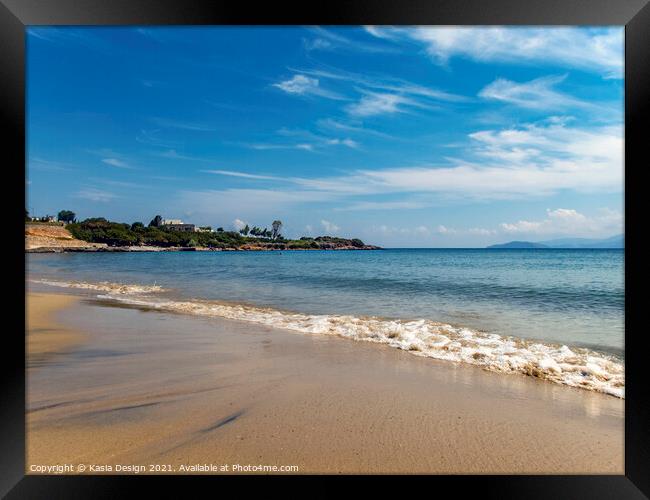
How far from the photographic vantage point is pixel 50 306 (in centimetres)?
634

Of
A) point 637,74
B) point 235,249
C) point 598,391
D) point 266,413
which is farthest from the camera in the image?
point 235,249

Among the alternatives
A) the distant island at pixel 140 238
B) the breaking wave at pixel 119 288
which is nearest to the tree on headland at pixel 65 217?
the distant island at pixel 140 238

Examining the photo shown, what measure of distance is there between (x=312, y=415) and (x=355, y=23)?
7.84 ft

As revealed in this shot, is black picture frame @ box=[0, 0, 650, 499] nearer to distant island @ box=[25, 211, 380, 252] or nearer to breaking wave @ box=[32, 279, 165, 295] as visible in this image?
breaking wave @ box=[32, 279, 165, 295]

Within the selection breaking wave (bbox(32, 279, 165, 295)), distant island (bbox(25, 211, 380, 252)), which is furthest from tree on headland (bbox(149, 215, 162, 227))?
breaking wave (bbox(32, 279, 165, 295))

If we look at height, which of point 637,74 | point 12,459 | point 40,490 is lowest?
point 40,490

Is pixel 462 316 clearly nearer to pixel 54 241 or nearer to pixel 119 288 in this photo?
pixel 119 288

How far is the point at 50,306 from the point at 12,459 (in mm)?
5607

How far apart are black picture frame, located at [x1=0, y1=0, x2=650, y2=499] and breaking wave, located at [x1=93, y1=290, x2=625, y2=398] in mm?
1206

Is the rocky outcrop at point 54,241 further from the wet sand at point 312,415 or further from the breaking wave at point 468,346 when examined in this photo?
the wet sand at point 312,415

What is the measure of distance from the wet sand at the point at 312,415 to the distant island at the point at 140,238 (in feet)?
127

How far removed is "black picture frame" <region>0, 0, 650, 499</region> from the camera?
1791 mm

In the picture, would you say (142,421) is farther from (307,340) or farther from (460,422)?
(307,340)

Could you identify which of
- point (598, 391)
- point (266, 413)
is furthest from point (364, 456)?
point (598, 391)
